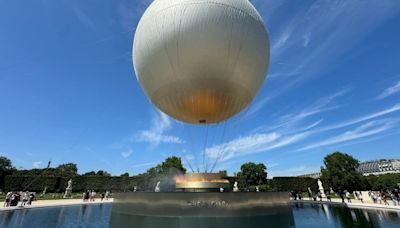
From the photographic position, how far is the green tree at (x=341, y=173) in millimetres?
47312

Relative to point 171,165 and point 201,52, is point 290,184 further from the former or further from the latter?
point 201,52

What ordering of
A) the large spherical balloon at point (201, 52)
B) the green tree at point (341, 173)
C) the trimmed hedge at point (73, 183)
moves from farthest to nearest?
the green tree at point (341, 173)
the trimmed hedge at point (73, 183)
the large spherical balloon at point (201, 52)

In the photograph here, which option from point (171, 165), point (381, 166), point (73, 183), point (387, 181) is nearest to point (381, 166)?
point (381, 166)

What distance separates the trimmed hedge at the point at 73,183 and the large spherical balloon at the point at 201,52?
3432 cm

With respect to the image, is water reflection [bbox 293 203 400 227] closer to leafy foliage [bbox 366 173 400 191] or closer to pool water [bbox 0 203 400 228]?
pool water [bbox 0 203 400 228]

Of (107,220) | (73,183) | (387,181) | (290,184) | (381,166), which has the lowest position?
(107,220)

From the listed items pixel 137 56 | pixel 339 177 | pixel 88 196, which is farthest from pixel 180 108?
pixel 339 177

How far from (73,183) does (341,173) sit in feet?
182

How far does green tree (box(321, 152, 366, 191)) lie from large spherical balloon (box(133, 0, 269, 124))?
158 feet

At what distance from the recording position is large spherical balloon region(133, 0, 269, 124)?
970cm

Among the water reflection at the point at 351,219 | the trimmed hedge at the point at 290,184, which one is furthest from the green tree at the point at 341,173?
the water reflection at the point at 351,219

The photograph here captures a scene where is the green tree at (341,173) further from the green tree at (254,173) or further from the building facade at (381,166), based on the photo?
the building facade at (381,166)

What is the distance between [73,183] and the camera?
40000 millimetres

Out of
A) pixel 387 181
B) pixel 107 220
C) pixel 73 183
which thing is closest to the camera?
pixel 107 220
